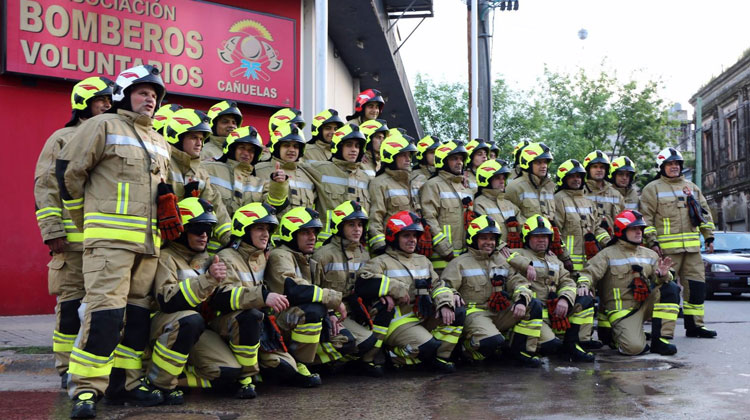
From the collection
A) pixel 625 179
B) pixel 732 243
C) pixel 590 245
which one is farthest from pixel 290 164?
pixel 732 243

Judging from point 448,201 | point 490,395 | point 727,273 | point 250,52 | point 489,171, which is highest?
point 250,52

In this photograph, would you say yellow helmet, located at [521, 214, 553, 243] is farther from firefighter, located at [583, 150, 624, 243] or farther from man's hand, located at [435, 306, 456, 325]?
firefighter, located at [583, 150, 624, 243]

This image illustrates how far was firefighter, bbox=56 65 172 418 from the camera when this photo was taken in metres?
5.09

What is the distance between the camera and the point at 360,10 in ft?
51.8

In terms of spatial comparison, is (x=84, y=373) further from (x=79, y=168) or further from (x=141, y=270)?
(x=79, y=168)

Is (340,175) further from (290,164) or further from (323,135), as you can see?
(323,135)

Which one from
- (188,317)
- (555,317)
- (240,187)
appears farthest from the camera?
(555,317)

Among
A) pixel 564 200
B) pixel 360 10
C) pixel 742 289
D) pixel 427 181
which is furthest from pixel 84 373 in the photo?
pixel 742 289

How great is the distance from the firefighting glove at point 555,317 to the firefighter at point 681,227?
219cm

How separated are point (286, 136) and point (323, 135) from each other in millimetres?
1294

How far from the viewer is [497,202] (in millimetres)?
8891

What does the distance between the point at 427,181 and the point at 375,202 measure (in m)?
0.89

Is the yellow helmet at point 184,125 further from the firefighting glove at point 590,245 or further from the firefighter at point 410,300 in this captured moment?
the firefighting glove at point 590,245

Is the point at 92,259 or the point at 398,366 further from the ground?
the point at 92,259
